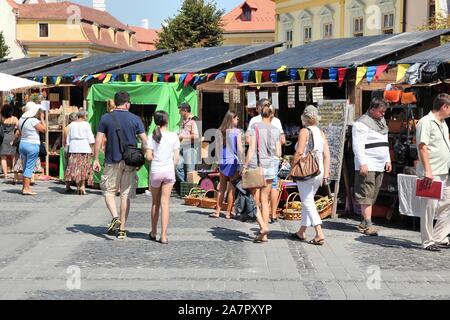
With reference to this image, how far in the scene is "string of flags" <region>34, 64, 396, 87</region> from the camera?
12.0m

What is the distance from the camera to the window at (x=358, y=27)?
35.5 m

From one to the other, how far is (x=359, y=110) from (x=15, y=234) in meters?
6.40

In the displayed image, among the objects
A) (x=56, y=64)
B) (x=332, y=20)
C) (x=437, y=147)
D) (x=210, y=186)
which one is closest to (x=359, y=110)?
(x=210, y=186)

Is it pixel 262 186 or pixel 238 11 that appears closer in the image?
pixel 262 186

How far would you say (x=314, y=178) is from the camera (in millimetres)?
9070

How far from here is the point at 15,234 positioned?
32.5 feet

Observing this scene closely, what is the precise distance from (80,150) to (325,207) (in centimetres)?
515

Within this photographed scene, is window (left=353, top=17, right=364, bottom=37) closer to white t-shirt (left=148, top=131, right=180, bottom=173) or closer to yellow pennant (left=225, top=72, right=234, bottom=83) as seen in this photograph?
yellow pennant (left=225, top=72, right=234, bottom=83)

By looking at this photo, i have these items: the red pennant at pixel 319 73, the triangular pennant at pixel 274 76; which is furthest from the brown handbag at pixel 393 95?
the triangular pennant at pixel 274 76

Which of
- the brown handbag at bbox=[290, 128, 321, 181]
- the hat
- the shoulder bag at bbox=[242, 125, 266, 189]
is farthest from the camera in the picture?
the hat

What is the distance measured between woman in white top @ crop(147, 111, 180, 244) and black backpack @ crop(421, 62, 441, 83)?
3926 mm

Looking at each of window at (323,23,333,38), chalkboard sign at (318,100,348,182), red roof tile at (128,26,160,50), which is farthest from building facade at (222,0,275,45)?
chalkboard sign at (318,100,348,182)

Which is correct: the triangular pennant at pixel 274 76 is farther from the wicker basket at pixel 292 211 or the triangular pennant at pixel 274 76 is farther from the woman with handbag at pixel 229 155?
the wicker basket at pixel 292 211
